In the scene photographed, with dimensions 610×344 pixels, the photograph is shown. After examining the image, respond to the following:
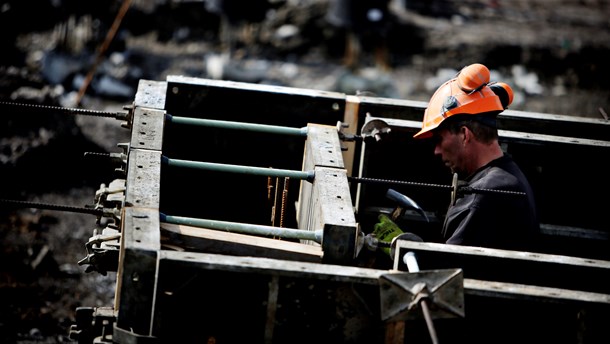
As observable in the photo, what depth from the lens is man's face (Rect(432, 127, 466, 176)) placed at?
4660 millimetres

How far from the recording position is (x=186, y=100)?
5520mm

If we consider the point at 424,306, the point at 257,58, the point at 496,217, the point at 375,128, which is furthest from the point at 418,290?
the point at 257,58

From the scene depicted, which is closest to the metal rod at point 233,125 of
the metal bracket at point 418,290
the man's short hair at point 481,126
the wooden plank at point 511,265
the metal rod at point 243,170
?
the metal rod at point 243,170

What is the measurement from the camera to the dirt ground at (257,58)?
9656mm

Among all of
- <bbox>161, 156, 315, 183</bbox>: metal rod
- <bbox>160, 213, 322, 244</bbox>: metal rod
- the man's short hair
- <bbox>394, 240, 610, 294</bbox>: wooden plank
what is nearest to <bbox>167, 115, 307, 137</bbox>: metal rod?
<bbox>161, 156, 315, 183</bbox>: metal rod

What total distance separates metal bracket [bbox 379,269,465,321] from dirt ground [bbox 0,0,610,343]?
6118 mm

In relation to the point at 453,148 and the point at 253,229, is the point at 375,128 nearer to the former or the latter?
the point at 453,148

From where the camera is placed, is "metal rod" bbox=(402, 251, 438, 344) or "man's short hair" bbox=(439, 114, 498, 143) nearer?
"metal rod" bbox=(402, 251, 438, 344)

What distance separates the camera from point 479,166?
465 cm

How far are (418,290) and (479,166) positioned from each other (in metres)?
1.47

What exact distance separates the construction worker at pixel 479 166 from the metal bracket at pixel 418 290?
3.04ft

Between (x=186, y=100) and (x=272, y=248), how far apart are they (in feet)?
5.98

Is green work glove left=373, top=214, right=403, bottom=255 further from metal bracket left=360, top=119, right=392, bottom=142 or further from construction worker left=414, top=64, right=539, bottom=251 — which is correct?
metal bracket left=360, top=119, right=392, bottom=142

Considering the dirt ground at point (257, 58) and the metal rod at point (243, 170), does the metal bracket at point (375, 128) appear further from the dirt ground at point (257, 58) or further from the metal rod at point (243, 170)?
the dirt ground at point (257, 58)
